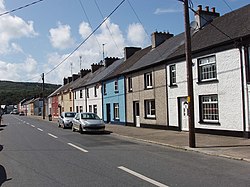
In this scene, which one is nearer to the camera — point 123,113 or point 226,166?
point 226,166

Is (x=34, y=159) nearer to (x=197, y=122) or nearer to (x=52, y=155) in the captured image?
(x=52, y=155)

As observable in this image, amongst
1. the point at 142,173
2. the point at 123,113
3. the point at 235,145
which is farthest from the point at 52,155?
the point at 123,113

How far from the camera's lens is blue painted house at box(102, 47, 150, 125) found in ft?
98.5

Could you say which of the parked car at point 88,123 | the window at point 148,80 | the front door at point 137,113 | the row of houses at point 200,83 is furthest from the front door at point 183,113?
the front door at point 137,113

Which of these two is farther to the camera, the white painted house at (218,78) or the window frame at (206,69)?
the window frame at (206,69)

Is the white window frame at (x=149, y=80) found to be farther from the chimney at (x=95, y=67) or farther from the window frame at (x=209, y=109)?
the chimney at (x=95, y=67)

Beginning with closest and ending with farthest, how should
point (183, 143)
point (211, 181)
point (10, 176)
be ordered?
point (211, 181), point (10, 176), point (183, 143)

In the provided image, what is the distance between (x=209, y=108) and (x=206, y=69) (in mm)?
2289

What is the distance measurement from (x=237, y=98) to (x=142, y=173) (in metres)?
9.34

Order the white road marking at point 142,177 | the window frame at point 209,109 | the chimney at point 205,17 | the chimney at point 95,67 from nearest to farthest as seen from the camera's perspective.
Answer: the white road marking at point 142,177 < the window frame at point 209,109 < the chimney at point 205,17 < the chimney at point 95,67

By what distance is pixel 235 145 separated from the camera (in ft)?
42.8

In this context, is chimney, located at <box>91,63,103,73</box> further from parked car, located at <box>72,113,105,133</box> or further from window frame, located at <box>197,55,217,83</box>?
window frame, located at <box>197,55,217,83</box>

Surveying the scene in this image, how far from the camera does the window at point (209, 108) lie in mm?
17516

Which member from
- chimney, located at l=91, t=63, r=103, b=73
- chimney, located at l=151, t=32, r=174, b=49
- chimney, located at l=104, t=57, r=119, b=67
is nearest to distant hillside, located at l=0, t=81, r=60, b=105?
chimney, located at l=91, t=63, r=103, b=73
